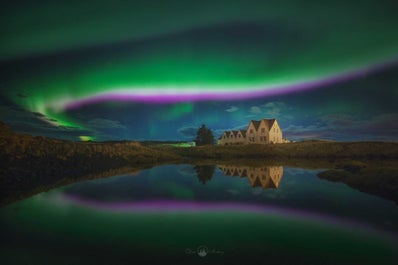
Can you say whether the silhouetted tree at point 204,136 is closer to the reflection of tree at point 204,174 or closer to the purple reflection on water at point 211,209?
the reflection of tree at point 204,174

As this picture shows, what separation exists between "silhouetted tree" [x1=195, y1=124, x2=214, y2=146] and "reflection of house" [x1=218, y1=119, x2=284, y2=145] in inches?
538

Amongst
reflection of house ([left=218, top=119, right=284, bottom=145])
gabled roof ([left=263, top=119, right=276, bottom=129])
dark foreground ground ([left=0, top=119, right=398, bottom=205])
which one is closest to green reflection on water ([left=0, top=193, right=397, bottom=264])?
dark foreground ground ([left=0, top=119, right=398, bottom=205])

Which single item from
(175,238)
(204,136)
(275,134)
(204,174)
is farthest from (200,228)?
(275,134)

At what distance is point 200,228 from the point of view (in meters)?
15.6

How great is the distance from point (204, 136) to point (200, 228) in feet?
310

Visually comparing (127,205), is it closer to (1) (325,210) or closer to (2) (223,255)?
(2) (223,255)

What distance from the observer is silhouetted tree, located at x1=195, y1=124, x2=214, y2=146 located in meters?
110

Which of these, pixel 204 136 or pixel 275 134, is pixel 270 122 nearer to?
pixel 275 134

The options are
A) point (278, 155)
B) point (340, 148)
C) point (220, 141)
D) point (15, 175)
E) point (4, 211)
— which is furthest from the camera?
point (220, 141)

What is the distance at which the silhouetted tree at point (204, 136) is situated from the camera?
10969cm

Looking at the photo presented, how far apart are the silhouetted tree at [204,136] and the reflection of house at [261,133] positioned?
13.7 m

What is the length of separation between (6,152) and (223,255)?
115 feet

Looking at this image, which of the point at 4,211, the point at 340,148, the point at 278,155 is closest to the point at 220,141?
the point at 278,155

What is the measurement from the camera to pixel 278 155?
83.6 meters
